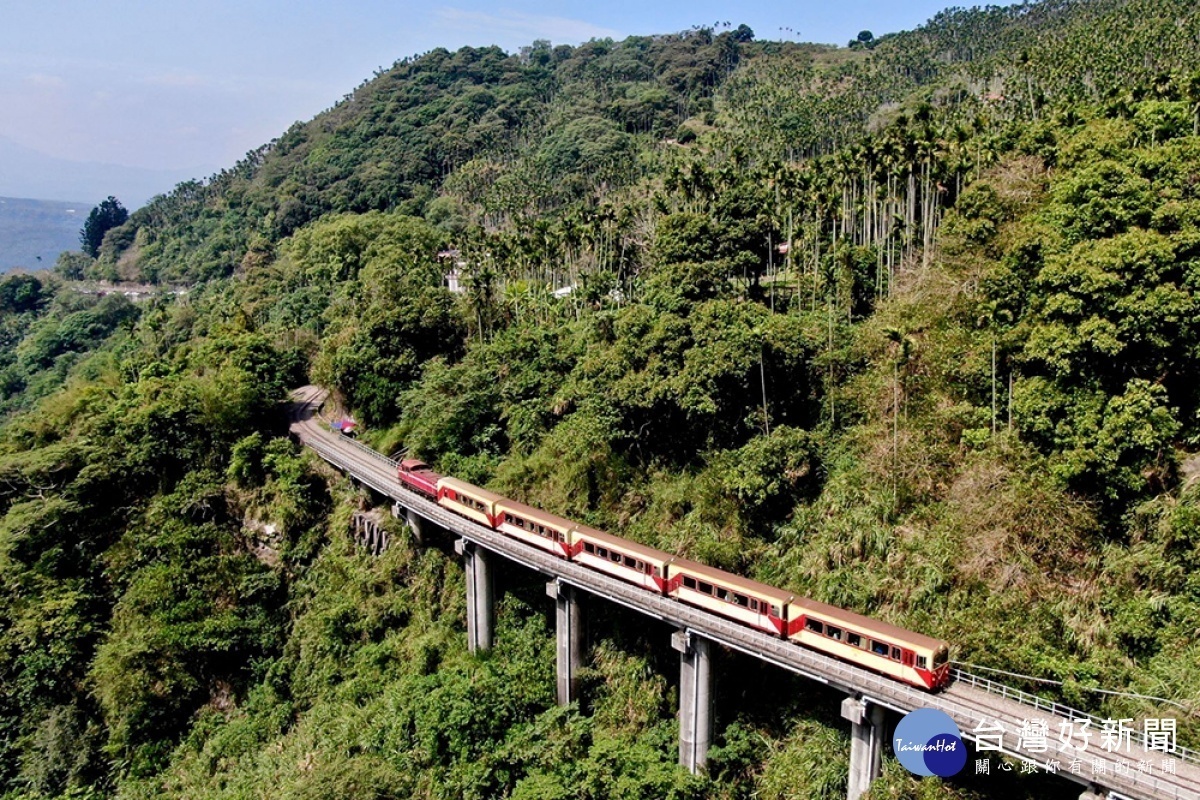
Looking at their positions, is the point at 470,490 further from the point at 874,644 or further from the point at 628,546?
the point at 874,644

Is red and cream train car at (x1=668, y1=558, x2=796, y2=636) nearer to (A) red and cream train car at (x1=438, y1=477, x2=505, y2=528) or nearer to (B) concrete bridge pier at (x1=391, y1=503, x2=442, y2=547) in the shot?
(A) red and cream train car at (x1=438, y1=477, x2=505, y2=528)

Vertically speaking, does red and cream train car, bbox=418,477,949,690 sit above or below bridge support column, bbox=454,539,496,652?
above

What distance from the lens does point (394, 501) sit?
1735 inches

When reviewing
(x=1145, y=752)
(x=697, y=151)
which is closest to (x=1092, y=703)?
(x=1145, y=752)

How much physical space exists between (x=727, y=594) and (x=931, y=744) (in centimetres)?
794

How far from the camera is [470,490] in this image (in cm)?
3806

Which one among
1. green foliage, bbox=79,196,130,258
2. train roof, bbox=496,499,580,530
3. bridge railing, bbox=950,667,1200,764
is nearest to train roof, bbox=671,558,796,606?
bridge railing, bbox=950,667,1200,764

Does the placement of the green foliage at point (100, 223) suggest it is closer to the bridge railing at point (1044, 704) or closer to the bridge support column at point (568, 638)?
the bridge support column at point (568, 638)

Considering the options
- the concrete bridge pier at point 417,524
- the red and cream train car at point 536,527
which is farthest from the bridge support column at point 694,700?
the concrete bridge pier at point 417,524

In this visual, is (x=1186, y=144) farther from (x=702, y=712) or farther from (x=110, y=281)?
(x=110, y=281)

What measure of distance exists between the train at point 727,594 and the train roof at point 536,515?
45mm

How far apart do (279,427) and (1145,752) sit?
5394 cm

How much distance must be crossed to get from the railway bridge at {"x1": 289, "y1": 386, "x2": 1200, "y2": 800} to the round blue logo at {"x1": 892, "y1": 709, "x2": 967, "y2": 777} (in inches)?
→ 14.9

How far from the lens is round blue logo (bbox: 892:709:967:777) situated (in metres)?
22.6
